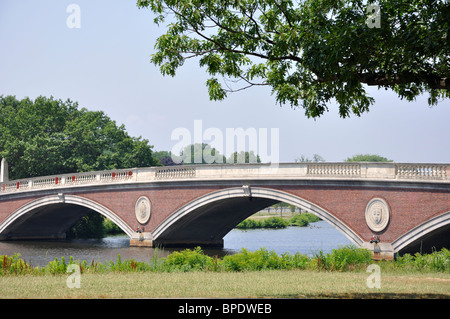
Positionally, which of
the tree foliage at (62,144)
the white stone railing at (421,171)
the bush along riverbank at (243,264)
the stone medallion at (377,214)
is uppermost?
the tree foliage at (62,144)

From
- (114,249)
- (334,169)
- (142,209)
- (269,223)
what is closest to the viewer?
(334,169)

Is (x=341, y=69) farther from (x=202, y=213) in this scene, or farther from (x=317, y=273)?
(x=202, y=213)

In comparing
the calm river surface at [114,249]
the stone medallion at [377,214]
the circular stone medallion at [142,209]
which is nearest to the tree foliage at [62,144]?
the calm river surface at [114,249]

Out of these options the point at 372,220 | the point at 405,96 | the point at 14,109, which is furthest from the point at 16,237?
the point at 405,96

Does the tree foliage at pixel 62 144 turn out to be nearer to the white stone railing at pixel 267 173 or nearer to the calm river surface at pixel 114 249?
the white stone railing at pixel 267 173

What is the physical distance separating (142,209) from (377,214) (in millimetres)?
16277

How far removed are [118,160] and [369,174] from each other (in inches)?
1256

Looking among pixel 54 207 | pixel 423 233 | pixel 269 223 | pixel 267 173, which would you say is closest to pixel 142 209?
pixel 267 173

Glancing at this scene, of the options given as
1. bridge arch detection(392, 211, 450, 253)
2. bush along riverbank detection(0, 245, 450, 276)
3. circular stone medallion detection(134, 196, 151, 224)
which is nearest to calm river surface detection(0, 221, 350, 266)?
circular stone medallion detection(134, 196, 151, 224)

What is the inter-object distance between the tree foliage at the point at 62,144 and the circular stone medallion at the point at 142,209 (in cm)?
1607

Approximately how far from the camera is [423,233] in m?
26.7

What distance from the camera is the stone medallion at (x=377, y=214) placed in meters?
27.8

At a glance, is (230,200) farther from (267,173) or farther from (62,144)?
(62,144)

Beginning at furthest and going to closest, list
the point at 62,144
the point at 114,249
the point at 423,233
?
the point at 62,144 → the point at 114,249 → the point at 423,233
